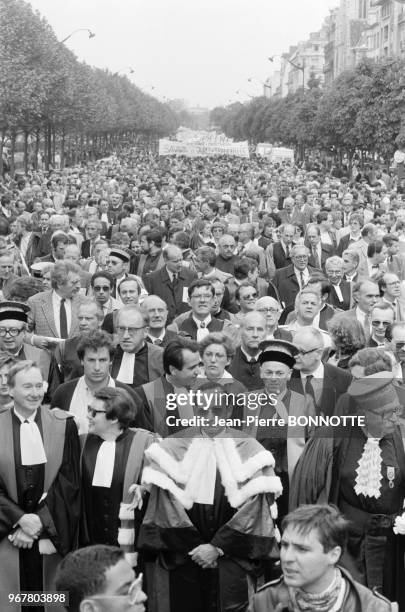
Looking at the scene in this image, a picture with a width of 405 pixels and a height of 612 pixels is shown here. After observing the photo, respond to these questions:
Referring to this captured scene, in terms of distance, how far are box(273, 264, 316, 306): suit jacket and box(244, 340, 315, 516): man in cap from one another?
5.79 metres

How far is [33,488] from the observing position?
654 centimetres

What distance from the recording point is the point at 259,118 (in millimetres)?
122562

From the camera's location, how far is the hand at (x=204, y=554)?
6.12 m

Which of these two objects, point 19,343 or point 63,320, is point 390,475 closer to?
point 19,343

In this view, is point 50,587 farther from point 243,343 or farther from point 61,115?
point 61,115

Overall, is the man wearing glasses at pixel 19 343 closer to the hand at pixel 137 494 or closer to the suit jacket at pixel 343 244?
the hand at pixel 137 494

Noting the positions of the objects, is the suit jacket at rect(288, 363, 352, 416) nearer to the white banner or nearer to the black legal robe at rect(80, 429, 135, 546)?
the black legal robe at rect(80, 429, 135, 546)

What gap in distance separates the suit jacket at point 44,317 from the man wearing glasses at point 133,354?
141cm

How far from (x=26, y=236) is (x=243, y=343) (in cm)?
861

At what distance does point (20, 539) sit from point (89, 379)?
1453mm

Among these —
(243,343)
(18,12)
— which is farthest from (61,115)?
(243,343)

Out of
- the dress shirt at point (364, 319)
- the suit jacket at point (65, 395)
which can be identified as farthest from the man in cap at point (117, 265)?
the suit jacket at point (65, 395)

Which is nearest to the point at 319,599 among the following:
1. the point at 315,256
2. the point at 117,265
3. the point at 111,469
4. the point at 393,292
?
the point at 111,469

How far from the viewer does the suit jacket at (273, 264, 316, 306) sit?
1316cm
